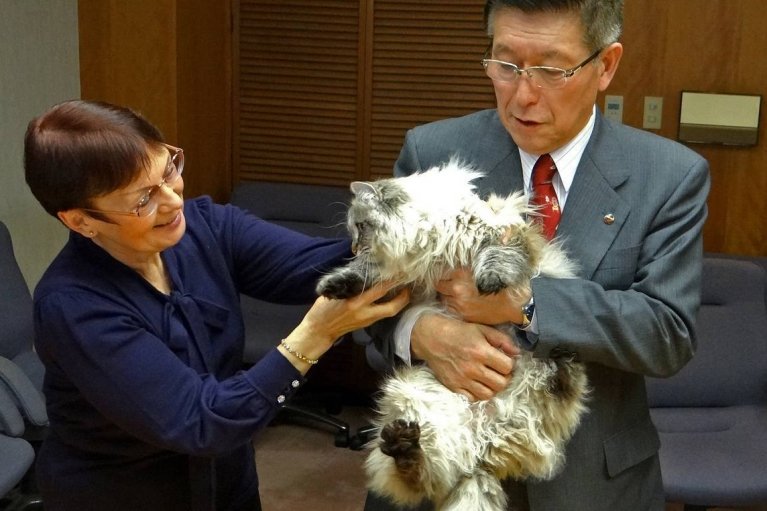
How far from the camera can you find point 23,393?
9.36ft

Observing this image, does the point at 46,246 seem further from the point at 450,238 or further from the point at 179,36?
the point at 450,238

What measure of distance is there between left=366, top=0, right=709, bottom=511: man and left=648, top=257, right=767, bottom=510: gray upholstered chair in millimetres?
1441

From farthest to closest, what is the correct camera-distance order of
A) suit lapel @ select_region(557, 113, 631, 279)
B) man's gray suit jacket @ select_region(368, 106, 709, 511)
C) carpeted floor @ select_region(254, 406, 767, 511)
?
carpeted floor @ select_region(254, 406, 767, 511), suit lapel @ select_region(557, 113, 631, 279), man's gray suit jacket @ select_region(368, 106, 709, 511)

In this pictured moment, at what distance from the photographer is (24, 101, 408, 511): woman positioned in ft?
5.12

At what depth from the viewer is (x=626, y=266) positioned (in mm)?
1521

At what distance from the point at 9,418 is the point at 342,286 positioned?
5.59 ft

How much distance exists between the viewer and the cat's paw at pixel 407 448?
1.51 m

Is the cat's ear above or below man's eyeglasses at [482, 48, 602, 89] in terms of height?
below

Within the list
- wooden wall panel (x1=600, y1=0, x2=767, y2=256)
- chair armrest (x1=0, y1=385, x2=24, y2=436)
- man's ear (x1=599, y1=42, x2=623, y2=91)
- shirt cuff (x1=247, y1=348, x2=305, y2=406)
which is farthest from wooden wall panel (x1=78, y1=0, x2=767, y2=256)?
shirt cuff (x1=247, y1=348, x2=305, y2=406)

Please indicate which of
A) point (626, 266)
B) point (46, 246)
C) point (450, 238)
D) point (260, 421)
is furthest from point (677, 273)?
point (46, 246)

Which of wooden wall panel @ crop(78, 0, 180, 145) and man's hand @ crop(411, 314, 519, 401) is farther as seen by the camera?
wooden wall panel @ crop(78, 0, 180, 145)

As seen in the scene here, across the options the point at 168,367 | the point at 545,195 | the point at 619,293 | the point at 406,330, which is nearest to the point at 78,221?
the point at 168,367

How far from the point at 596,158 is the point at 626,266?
0.71ft

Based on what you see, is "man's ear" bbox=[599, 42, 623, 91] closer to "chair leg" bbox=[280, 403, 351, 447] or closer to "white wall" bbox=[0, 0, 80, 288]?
"chair leg" bbox=[280, 403, 351, 447]
